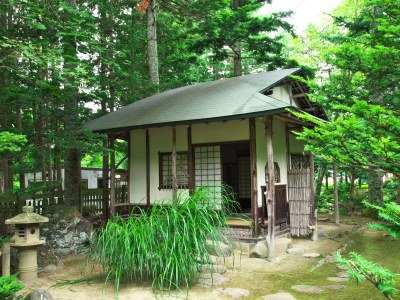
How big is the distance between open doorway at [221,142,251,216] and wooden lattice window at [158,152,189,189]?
3.30m

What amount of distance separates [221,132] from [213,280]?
464cm

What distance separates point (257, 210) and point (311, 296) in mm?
3434

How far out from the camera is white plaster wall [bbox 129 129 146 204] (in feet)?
36.0

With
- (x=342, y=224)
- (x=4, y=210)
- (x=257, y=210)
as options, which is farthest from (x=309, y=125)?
(x=4, y=210)

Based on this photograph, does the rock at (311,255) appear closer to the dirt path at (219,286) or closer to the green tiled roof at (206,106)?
the dirt path at (219,286)

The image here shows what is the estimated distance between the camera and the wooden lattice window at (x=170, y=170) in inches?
402

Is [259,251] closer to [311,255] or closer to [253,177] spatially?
[311,255]

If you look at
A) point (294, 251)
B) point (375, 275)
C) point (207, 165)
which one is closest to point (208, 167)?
point (207, 165)

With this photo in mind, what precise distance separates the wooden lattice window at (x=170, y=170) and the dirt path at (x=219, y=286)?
2997 mm

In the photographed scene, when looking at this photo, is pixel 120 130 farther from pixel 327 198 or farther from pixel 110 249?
pixel 327 198

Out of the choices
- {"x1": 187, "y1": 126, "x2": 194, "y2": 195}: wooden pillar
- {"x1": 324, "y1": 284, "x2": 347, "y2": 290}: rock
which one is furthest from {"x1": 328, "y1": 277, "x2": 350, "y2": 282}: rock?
{"x1": 187, "y1": 126, "x2": 194, "y2": 195}: wooden pillar

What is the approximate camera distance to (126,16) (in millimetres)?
14586

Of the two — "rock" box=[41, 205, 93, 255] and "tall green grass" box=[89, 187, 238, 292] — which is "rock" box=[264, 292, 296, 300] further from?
"rock" box=[41, 205, 93, 255]

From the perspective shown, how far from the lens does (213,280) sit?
18.8 ft
